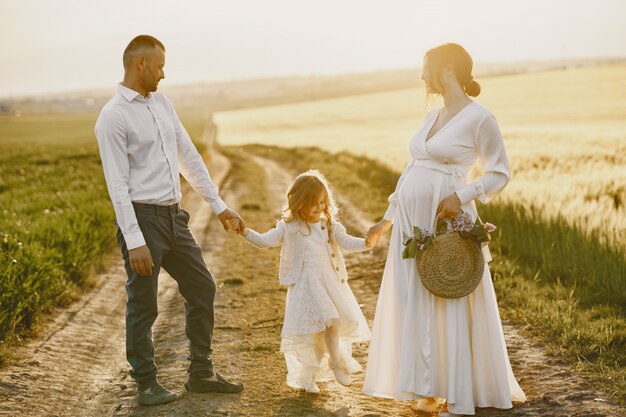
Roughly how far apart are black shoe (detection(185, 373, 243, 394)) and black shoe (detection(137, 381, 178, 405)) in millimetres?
251

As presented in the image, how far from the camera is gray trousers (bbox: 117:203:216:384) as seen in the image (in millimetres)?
5031

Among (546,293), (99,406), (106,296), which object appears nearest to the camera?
(99,406)

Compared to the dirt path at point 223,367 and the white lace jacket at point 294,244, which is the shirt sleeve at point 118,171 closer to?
the white lace jacket at point 294,244

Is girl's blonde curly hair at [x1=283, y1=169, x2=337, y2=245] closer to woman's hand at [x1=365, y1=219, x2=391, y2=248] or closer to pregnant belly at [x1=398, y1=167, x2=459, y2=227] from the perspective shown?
woman's hand at [x1=365, y1=219, x2=391, y2=248]

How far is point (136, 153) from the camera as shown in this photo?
498cm

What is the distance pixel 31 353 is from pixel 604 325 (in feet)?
15.6

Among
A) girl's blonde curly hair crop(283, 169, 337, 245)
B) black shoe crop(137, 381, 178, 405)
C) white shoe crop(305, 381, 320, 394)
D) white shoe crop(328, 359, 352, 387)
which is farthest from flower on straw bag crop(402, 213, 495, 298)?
black shoe crop(137, 381, 178, 405)

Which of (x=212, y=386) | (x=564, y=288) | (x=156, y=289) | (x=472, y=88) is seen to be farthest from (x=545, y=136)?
(x=156, y=289)

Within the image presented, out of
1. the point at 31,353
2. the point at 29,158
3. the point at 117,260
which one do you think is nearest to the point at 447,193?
the point at 31,353

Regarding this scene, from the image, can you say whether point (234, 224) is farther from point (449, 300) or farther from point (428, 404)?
point (428, 404)

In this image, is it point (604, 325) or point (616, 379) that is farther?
point (604, 325)

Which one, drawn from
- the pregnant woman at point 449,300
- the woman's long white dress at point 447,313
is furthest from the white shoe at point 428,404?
the woman's long white dress at point 447,313

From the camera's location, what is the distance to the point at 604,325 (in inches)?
251

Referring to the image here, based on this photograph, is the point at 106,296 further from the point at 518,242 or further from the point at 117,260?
the point at 518,242
